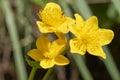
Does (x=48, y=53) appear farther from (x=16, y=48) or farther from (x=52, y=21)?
(x=16, y=48)

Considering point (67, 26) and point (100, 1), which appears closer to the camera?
point (67, 26)

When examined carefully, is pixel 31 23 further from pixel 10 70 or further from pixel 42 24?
pixel 42 24

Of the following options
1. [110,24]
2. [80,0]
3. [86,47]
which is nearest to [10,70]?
[110,24]

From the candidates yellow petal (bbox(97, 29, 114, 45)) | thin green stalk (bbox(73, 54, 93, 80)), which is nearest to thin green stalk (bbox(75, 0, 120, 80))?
thin green stalk (bbox(73, 54, 93, 80))

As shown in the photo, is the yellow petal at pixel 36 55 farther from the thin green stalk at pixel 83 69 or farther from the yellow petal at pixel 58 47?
the thin green stalk at pixel 83 69

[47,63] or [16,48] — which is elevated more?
[47,63]

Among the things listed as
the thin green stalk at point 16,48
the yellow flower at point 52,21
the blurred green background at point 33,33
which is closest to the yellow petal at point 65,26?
the yellow flower at point 52,21

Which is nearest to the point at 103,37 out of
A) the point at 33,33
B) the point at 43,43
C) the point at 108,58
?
the point at 43,43
